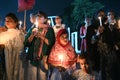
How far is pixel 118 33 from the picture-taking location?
955 cm

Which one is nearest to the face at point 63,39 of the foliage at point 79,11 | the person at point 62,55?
the person at point 62,55

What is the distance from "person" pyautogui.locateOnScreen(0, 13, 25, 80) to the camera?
8.72 metres

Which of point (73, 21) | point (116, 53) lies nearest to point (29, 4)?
point (116, 53)

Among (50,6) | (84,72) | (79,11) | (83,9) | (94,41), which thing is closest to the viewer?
(84,72)

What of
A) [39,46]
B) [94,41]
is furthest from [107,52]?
[39,46]

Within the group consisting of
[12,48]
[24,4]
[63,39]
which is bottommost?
[12,48]

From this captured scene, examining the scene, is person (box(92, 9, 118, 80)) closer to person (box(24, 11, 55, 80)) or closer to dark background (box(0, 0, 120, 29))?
person (box(24, 11, 55, 80))

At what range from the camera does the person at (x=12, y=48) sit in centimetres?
872

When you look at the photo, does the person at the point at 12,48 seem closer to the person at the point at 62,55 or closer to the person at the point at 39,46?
the person at the point at 39,46

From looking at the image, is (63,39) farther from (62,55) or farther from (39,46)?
(39,46)

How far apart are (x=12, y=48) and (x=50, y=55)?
1022 mm

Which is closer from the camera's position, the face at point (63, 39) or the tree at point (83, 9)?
the face at point (63, 39)

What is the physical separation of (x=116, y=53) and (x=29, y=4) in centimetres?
254

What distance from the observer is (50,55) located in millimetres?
9297
